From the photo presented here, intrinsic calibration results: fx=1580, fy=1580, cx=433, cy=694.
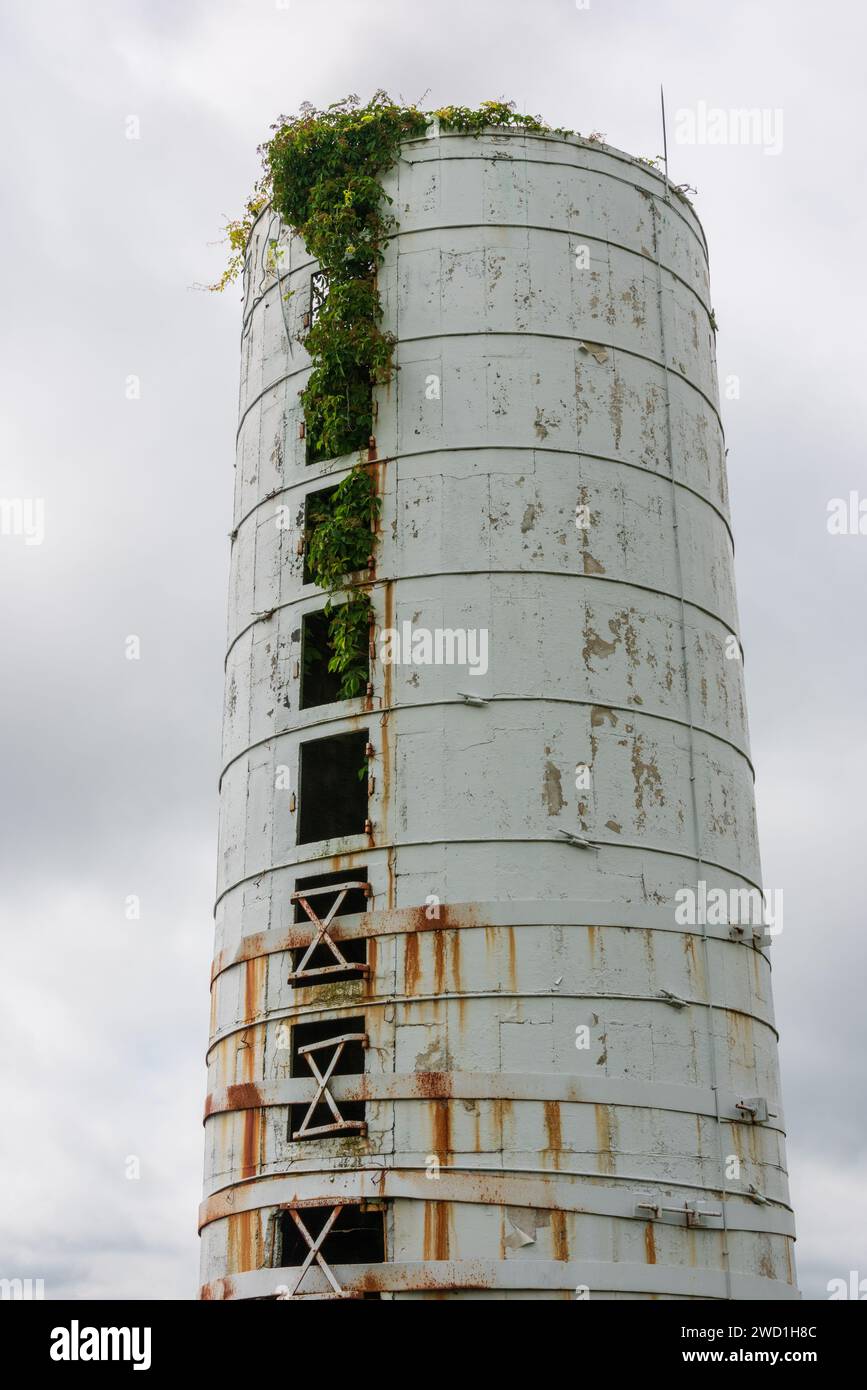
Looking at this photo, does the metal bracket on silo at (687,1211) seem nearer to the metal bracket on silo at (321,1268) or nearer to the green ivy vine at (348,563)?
the metal bracket on silo at (321,1268)

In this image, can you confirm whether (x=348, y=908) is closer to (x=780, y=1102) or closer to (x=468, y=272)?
(x=780, y=1102)

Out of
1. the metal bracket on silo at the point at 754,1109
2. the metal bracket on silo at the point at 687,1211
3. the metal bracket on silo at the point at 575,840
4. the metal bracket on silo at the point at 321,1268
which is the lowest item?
the metal bracket on silo at the point at 321,1268

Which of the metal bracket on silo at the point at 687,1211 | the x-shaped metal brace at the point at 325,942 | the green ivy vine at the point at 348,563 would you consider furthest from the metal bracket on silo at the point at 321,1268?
the green ivy vine at the point at 348,563

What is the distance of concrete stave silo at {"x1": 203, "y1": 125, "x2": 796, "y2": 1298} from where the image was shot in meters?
20.8

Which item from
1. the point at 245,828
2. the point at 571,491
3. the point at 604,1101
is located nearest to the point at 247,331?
the point at 571,491

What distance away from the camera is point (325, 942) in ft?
73.3

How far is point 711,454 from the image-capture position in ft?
89.6

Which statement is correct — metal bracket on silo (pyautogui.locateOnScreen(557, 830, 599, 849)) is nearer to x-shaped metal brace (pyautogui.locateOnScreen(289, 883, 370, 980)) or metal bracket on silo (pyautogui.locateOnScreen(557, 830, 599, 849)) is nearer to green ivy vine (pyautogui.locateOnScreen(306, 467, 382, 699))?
x-shaped metal brace (pyautogui.locateOnScreen(289, 883, 370, 980))

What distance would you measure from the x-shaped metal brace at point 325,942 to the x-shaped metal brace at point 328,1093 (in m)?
0.92

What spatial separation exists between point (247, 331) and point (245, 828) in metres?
9.88

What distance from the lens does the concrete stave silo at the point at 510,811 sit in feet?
68.4

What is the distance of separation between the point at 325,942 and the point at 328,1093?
6.96 ft

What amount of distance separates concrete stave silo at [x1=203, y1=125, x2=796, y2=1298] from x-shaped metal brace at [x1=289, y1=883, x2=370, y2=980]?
13 centimetres

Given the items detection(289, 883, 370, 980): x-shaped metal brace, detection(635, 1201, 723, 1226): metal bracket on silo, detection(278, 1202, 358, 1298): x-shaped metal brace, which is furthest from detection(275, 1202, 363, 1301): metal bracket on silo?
detection(635, 1201, 723, 1226): metal bracket on silo
